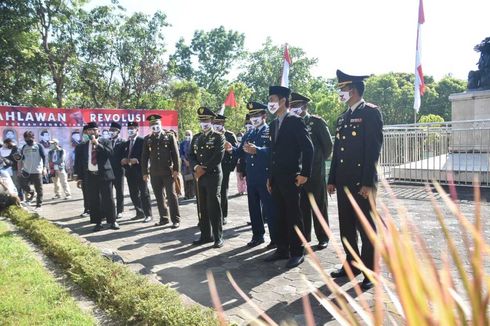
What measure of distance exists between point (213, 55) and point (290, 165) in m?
45.0

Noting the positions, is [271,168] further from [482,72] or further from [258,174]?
[482,72]

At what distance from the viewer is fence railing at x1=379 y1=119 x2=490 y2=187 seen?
10.4 m

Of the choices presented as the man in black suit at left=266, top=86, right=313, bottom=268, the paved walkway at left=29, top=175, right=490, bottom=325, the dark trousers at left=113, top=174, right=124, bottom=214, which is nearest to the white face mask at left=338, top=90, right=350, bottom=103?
the man in black suit at left=266, top=86, right=313, bottom=268

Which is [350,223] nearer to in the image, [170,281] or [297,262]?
[297,262]

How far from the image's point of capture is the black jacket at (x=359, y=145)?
3.94 metres

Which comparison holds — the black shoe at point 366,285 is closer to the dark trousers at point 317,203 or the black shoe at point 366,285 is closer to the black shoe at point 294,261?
the black shoe at point 294,261

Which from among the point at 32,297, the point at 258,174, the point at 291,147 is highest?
the point at 291,147

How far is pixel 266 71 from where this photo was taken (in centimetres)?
4841

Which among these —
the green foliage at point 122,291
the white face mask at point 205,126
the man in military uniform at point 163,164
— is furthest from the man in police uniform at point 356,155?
the man in military uniform at point 163,164

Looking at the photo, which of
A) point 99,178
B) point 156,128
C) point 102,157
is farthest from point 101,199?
point 156,128

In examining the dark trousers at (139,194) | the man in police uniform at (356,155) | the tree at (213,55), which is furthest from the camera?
the tree at (213,55)

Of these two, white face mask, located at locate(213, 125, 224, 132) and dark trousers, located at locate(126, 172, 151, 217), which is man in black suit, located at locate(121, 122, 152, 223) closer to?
dark trousers, located at locate(126, 172, 151, 217)

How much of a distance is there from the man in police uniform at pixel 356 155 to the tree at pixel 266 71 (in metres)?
44.1

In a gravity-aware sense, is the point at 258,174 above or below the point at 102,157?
below
